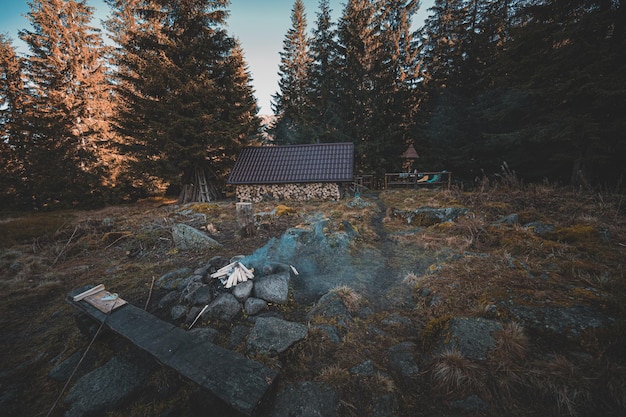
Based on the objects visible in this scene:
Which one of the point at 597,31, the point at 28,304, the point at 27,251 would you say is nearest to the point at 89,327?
the point at 28,304

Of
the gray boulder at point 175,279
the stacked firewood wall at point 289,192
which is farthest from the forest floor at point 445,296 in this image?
the stacked firewood wall at point 289,192

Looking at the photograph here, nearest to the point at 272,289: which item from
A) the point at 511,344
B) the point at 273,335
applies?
the point at 273,335

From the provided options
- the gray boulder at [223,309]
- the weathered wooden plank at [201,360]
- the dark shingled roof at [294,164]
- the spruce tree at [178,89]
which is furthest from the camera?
the dark shingled roof at [294,164]

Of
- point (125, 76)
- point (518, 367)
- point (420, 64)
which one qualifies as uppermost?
point (420, 64)

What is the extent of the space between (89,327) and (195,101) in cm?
1313

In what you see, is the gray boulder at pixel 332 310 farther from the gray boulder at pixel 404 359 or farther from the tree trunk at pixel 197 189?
the tree trunk at pixel 197 189

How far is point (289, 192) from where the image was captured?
1373 centimetres

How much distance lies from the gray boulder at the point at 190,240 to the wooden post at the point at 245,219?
952 millimetres

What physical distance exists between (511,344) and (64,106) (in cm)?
2431

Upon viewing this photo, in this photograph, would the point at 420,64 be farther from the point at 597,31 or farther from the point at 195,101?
the point at 195,101

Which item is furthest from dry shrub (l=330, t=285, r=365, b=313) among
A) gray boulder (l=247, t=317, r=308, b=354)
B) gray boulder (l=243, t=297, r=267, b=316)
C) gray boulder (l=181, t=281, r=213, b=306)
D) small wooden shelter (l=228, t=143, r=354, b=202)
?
small wooden shelter (l=228, t=143, r=354, b=202)

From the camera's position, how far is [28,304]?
14.1 ft

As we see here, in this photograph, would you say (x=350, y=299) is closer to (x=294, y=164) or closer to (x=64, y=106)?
(x=294, y=164)

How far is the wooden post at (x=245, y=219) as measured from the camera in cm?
704
